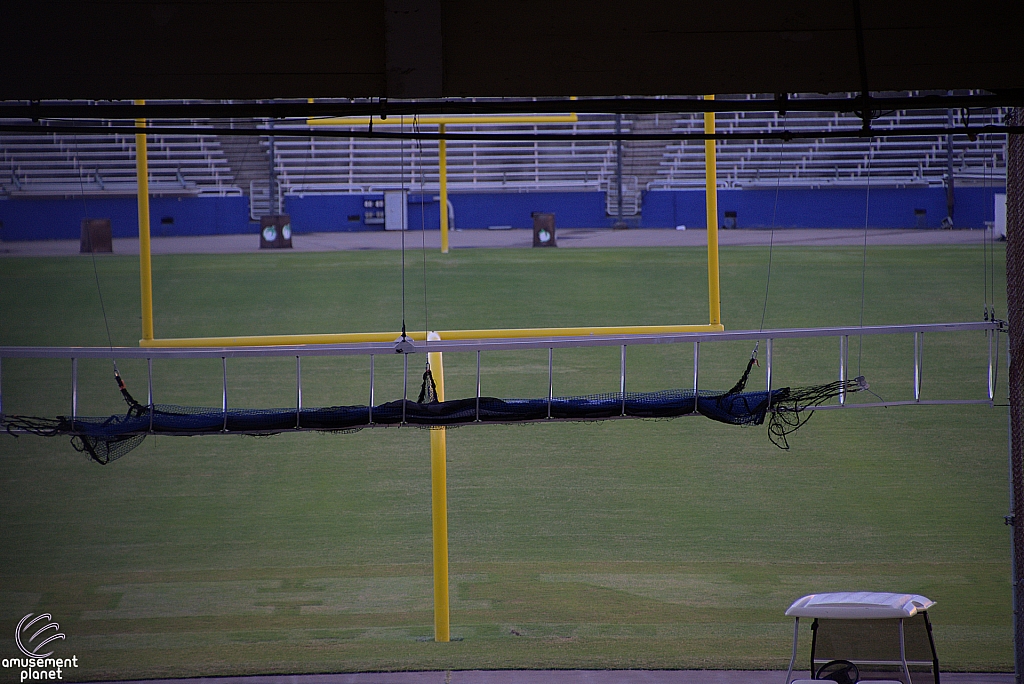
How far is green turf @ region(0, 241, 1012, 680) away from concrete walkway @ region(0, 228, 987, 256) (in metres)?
1.84

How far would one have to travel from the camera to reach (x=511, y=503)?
7.91 metres

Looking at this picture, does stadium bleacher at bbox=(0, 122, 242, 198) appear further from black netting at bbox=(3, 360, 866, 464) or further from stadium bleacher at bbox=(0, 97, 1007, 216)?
black netting at bbox=(3, 360, 866, 464)

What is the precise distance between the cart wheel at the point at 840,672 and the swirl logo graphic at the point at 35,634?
4.02 m

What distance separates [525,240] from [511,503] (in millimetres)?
7189

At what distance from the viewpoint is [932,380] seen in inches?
386

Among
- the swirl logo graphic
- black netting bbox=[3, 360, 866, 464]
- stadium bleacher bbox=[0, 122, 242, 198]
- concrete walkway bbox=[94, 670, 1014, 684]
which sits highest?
stadium bleacher bbox=[0, 122, 242, 198]

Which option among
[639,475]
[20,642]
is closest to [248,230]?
[639,475]

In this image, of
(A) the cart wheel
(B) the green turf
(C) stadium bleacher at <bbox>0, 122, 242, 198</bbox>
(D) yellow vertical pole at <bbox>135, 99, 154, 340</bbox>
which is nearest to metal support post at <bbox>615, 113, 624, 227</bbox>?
(B) the green turf

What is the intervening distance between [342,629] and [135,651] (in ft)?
3.67

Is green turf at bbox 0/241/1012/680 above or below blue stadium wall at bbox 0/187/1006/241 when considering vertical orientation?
below

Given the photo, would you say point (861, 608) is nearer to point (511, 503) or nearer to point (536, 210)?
point (511, 503)

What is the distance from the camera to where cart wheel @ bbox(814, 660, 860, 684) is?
14.6ft

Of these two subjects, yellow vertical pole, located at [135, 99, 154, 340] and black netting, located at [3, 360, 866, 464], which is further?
yellow vertical pole, located at [135, 99, 154, 340]

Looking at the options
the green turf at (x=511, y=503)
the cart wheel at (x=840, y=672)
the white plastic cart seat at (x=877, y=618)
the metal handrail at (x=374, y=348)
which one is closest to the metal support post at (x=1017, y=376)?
the metal handrail at (x=374, y=348)
